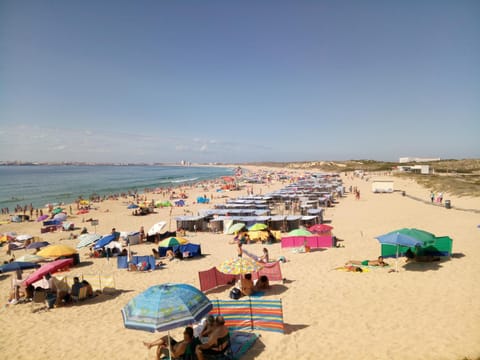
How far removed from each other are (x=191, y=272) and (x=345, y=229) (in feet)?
33.4

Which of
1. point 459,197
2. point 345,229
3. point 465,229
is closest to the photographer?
point 465,229

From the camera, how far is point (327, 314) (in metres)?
7.07

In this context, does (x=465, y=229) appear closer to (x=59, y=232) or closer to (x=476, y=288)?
(x=476, y=288)

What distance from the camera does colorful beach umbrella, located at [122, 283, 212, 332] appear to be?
4.68 m

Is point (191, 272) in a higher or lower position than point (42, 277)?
lower

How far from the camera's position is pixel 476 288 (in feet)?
26.3

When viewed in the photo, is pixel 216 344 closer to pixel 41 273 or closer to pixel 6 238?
pixel 41 273

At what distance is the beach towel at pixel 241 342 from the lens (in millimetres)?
5480

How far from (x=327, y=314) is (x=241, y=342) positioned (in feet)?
7.87

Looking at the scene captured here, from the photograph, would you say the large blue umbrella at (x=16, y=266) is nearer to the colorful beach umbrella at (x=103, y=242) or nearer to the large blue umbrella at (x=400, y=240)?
the colorful beach umbrella at (x=103, y=242)

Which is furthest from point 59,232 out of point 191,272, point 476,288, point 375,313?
point 476,288

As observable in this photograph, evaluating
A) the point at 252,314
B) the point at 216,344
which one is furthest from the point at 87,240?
the point at 216,344

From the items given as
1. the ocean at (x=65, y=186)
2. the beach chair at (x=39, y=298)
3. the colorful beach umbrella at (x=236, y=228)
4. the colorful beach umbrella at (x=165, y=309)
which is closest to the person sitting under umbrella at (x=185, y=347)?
the colorful beach umbrella at (x=165, y=309)

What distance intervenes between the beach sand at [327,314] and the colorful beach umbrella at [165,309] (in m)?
1.38
